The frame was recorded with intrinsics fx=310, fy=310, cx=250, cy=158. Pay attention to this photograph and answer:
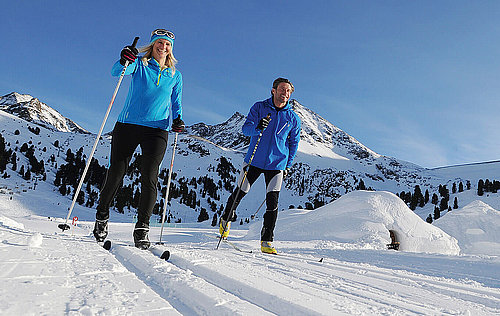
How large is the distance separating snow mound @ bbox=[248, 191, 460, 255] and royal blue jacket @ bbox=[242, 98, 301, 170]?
4.09 metres

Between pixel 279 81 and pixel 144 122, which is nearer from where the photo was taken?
pixel 144 122

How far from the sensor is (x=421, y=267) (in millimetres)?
3875

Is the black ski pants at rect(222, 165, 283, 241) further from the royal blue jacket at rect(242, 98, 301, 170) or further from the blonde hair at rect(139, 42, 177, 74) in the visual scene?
the blonde hair at rect(139, 42, 177, 74)

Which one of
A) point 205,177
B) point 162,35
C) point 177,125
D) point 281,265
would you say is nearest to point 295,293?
point 281,265

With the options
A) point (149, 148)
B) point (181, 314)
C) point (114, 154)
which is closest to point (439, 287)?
point (181, 314)

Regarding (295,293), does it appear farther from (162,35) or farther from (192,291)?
(162,35)

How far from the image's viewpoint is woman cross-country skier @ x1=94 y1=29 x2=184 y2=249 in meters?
3.46

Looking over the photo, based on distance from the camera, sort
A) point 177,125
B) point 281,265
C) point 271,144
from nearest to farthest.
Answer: point 281,265, point 177,125, point 271,144

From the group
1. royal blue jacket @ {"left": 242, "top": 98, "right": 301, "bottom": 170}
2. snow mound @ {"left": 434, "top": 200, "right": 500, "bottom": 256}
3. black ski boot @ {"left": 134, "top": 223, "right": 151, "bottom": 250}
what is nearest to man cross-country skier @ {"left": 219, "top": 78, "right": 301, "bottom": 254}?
royal blue jacket @ {"left": 242, "top": 98, "right": 301, "bottom": 170}

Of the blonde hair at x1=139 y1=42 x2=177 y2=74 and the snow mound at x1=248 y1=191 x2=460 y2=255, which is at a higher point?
the blonde hair at x1=139 y1=42 x2=177 y2=74

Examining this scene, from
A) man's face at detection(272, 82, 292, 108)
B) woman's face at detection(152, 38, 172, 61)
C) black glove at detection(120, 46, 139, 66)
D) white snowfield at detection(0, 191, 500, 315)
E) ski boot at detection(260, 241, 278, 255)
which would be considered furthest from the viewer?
man's face at detection(272, 82, 292, 108)

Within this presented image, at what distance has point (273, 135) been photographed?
15.4 ft

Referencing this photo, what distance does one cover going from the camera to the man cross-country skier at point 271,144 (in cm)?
458

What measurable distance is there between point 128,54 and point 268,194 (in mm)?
2585
